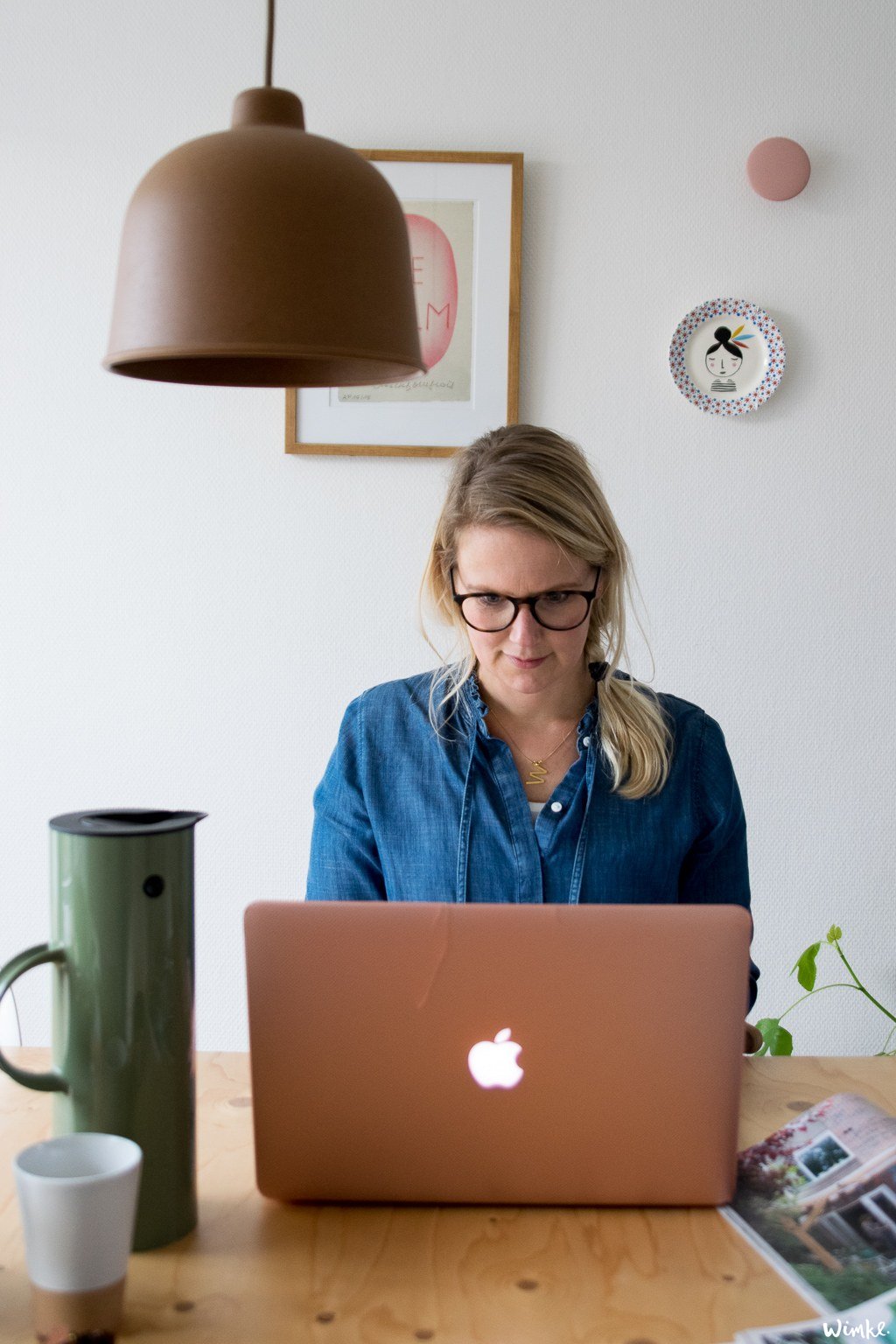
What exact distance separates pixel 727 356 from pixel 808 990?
1234 millimetres

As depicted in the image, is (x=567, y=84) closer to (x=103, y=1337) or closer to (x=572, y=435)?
(x=572, y=435)

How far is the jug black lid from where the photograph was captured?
94cm

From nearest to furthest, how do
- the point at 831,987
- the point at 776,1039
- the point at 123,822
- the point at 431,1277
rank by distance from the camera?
the point at 431,1277
the point at 123,822
the point at 776,1039
the point at 831,987

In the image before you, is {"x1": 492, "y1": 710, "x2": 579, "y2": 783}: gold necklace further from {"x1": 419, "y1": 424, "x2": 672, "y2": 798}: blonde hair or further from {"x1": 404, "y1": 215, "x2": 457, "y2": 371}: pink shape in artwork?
{"x1": 404, "y1": 215, "x2": 457, "y2": 371}: pink shape in artwork

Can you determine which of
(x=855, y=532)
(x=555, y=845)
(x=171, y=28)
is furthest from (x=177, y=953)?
(x=171, y=28)

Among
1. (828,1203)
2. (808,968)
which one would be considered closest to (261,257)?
(828,1203)

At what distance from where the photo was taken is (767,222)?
2.42 meters

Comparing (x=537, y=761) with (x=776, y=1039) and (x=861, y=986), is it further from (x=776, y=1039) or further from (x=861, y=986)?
(x=861, y=986)

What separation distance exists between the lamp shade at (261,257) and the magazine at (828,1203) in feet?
2.37

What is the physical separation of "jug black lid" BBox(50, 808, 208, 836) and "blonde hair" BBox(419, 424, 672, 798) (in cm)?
68

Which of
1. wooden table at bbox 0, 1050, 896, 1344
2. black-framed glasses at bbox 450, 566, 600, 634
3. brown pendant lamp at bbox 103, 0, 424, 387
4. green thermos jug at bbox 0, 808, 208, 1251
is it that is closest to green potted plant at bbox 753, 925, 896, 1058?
black-framed glasses at bbox 450, 566, 600, 634

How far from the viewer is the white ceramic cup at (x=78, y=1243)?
0.80 metres

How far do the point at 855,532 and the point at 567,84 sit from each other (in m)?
1.02

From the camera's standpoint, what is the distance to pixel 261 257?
865mm
